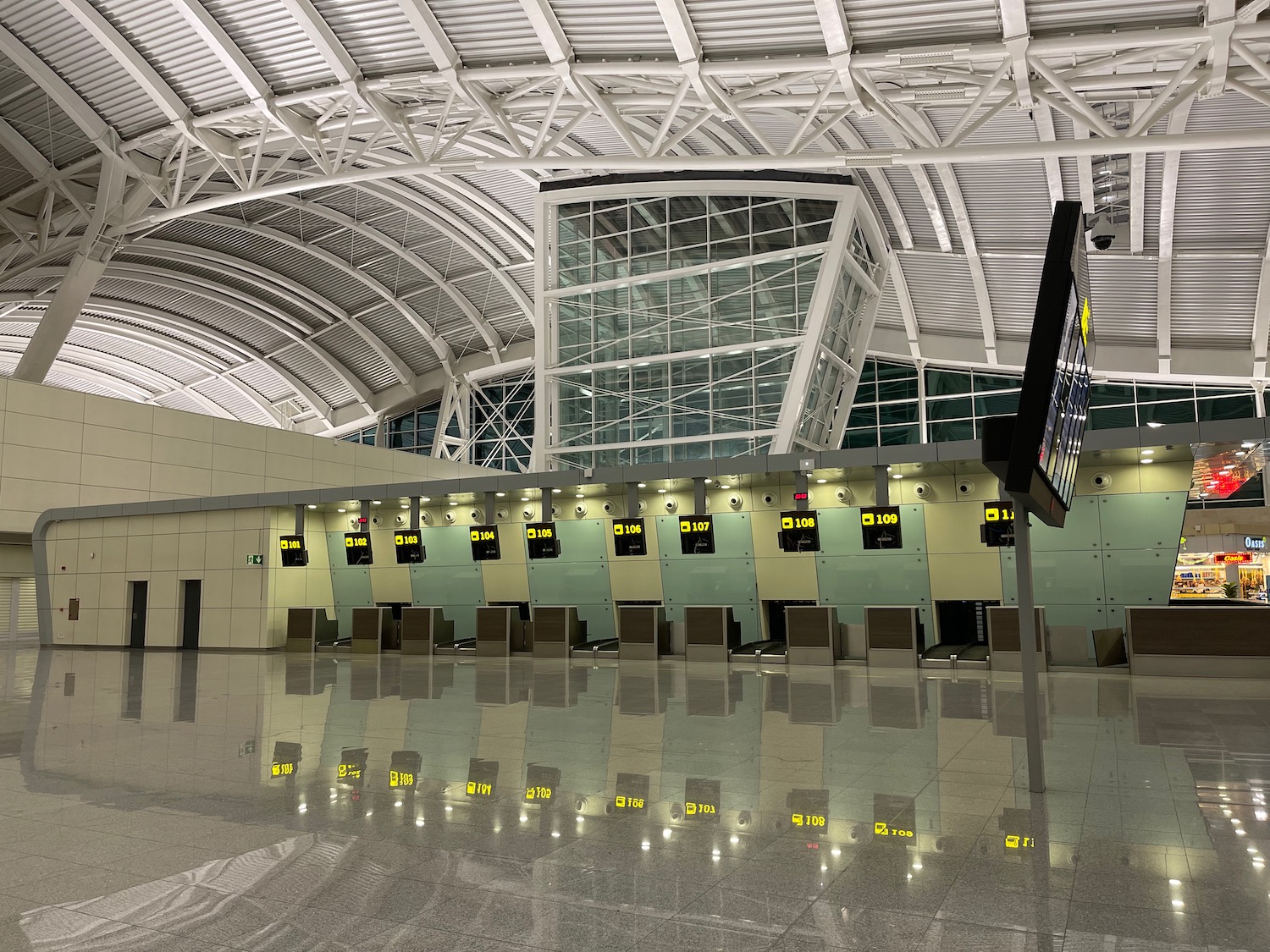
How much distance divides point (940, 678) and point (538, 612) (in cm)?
928

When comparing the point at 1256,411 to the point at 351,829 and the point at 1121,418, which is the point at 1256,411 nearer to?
the point at 1121,418

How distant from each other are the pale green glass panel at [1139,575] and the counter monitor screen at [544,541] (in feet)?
36.2

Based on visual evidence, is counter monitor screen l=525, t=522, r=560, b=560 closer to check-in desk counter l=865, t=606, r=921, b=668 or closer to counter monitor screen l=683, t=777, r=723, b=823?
check-in desk counter l=865, t=606, r=921, b=668

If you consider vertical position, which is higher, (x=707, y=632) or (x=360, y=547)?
(x=360, y=547)

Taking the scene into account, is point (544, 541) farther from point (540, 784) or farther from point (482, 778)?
point (540, 784)

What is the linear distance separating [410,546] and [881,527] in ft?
36.9

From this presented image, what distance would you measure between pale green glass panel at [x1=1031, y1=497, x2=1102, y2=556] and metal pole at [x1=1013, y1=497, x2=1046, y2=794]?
1147cm

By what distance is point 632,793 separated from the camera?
6578mm

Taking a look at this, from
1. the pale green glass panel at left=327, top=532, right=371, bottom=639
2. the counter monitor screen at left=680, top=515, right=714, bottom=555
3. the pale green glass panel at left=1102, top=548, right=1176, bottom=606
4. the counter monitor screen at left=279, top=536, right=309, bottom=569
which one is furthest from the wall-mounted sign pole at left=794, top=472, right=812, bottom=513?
the counter monitor screen at left=279, top=536, right=309, bottom=569

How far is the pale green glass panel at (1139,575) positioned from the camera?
55.0 feet

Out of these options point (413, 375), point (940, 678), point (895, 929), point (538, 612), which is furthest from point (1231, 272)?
point (413, 375)

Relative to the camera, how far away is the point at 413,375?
155 feet

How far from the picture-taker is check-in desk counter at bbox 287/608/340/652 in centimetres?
2388

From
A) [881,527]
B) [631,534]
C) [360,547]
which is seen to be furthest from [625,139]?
[360,547]
